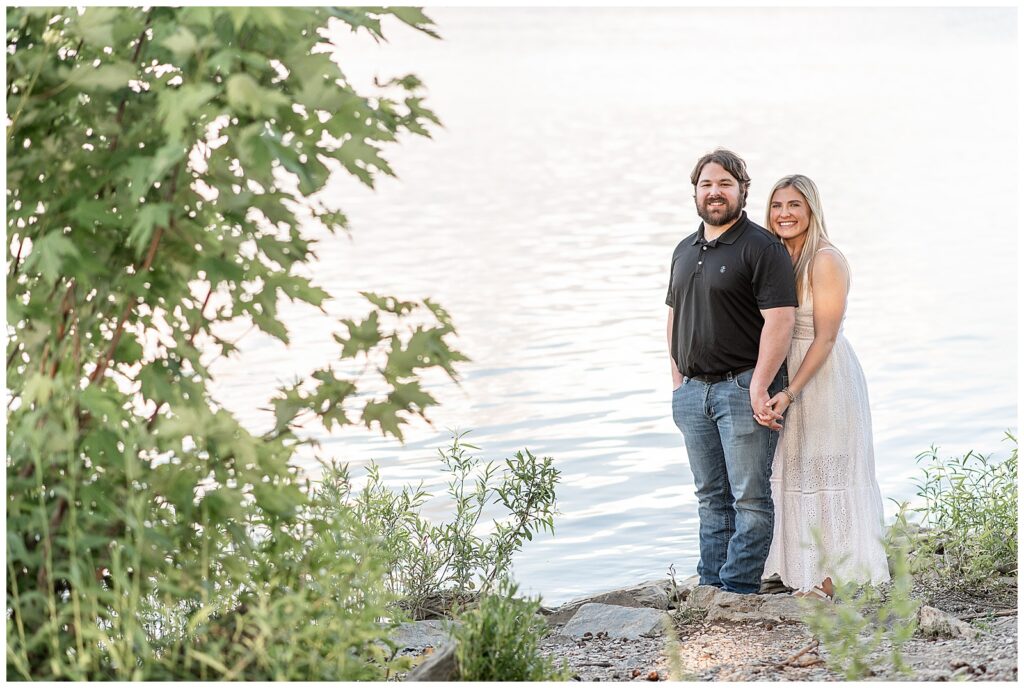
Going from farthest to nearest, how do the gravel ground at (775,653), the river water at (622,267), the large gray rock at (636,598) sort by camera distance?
the river water at (622,267) → the large gray rock at (636,598) → the gravel ground at (775,653)

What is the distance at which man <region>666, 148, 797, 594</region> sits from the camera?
203 inches

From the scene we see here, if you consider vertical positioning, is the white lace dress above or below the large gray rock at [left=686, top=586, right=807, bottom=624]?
above

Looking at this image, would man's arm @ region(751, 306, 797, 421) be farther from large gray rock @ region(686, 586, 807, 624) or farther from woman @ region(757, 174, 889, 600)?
large gray rock @ region(686, 586, 807, 624)

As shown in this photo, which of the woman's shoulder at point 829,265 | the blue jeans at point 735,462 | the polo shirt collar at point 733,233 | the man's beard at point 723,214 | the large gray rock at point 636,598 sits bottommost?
the large gray rock at point 636,598

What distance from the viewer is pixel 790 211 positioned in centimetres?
532

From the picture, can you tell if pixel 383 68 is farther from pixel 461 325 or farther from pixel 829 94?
pixel 461 325

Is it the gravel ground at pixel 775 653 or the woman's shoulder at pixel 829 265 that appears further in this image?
the woman's shoulder at pixel 829 265

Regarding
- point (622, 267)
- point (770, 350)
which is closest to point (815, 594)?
point (770, 350)

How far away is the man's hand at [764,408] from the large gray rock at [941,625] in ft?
3.27

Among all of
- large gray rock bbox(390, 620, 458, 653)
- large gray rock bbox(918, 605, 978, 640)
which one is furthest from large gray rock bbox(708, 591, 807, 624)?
large gray rock bbox(390, 620, 458, 653)

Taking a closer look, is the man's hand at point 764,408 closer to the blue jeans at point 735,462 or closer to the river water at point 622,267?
the blue jeans at point 735,462

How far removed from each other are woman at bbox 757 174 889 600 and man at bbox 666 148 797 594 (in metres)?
0.12

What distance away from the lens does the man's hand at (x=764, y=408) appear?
5156 mm

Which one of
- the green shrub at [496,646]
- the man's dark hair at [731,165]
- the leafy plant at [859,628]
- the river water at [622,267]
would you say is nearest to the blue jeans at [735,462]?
the leafy plant at [859,628]
